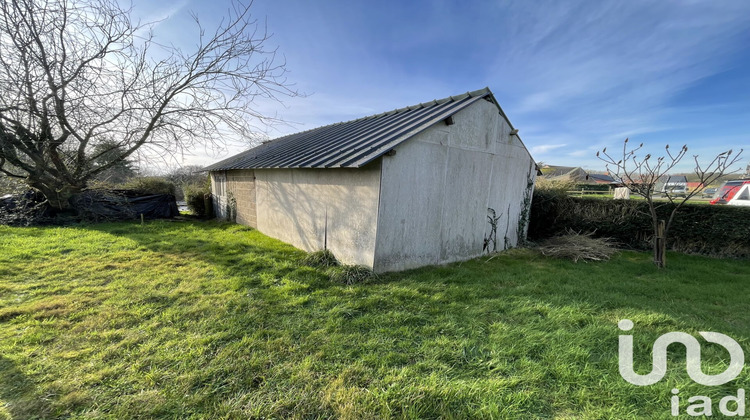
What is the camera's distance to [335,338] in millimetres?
3088

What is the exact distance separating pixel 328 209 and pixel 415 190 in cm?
202

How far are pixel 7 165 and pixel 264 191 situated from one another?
694cm

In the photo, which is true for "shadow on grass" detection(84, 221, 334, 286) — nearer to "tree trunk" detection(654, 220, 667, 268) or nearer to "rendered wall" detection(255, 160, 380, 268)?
"rendered wall" detection(255, 160, 380, 268)

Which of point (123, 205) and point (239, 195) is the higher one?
point (239, 195)

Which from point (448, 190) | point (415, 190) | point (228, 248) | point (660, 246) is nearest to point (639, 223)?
point (660, 246)

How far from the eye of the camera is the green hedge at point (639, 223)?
23.5ft

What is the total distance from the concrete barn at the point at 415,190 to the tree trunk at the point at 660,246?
293 centimetres

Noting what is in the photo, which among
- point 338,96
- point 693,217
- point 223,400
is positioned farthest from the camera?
point 338,96

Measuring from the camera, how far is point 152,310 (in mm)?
3705

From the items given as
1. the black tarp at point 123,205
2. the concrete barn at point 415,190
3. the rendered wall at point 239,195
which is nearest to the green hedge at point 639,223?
the concrete barn at point 415,190

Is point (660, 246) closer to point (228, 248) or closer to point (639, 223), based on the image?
point (639, 223)

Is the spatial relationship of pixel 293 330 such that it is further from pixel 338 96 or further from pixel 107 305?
pixel 338 96

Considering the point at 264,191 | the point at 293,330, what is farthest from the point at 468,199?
the point at 264,191

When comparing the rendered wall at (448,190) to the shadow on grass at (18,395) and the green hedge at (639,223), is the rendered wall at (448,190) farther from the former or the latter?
the shadow on grass at (18,395)
